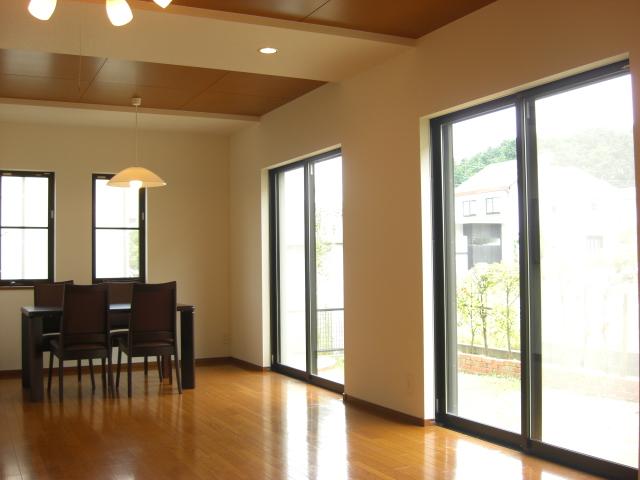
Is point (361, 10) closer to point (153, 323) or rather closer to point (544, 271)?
point (544, 271)

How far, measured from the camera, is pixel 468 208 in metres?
4.86

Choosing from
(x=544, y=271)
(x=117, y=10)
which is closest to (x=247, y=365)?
(x=544, y=271)

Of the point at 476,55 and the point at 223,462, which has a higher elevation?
the point at 476,55

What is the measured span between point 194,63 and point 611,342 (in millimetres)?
3426

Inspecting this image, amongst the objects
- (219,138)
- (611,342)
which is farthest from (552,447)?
(219,138)

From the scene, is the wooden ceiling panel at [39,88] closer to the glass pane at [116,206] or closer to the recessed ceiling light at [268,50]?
the glass pane at [116,206]

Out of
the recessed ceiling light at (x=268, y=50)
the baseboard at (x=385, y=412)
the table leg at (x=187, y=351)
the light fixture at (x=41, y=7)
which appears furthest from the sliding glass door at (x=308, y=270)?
the light fixture at (x=41, y=7)

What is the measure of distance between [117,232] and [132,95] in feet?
6.64

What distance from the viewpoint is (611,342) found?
12.3 feet

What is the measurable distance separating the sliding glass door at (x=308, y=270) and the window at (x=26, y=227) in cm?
248

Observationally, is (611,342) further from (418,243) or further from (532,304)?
(418,243)

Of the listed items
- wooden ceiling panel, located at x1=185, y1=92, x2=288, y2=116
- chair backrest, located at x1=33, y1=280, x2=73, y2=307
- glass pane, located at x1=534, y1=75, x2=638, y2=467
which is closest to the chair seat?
chair backrest, located at x1=33, y1=280, x2=73, y2=307

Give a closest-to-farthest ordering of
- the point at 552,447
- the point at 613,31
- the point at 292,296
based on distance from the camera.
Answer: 1. the point at 613,31
2. the point at 552,447
3. the point at 292,296

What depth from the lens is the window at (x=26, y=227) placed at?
25.5 ft
